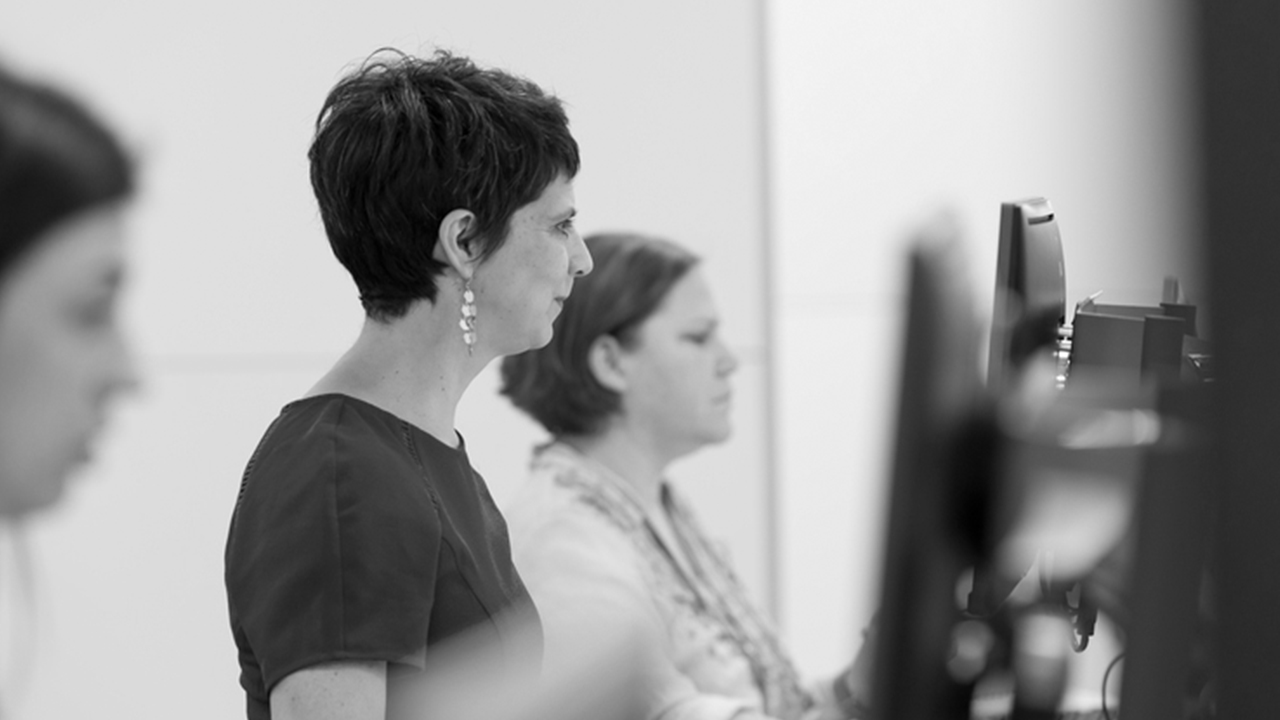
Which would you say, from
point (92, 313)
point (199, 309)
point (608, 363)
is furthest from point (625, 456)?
point (92, 313)

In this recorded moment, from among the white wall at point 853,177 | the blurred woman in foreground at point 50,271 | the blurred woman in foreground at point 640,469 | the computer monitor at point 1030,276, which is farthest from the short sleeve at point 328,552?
the white wall at point 853,177

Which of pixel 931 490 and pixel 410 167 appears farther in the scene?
pixel 410 167

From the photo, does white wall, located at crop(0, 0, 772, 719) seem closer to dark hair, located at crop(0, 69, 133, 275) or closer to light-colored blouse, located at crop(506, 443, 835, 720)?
light-colored blouse, located at crop(506, 443, 835, 720)

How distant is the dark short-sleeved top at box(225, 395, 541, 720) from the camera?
1273 millimetres

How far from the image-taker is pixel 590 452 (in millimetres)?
2293

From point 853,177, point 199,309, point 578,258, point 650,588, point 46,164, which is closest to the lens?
point 46,164

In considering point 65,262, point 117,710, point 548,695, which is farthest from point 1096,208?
point 117,710

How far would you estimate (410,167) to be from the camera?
4.78 feet

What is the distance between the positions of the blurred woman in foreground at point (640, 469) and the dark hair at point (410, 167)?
0.64 metres

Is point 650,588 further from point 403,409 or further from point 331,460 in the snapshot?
point 331,460

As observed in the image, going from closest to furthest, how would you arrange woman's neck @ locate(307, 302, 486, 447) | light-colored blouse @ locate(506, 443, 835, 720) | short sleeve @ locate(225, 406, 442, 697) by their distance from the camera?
short sleeve @ locate(225, 406, 442, 697) → woman's neck @ locate(307, 302, 486, 447) → light-colored blouse @ locate(506, 443, 835, 720)

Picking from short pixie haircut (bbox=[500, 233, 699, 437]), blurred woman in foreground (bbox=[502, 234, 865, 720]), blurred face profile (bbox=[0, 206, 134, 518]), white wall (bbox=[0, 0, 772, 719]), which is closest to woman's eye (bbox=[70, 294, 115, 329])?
blurred face profile (bbox=[0, 206, 134, 518])

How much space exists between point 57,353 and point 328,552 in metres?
0.50

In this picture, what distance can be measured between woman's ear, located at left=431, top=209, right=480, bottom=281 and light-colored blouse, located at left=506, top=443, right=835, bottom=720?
532 millimetres
